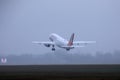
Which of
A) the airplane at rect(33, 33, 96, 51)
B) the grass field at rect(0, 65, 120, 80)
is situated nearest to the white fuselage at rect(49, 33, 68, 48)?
the airplane at rect(33, 33, 96, 51)

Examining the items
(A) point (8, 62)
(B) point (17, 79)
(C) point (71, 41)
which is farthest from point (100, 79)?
(C) point (71, 41)

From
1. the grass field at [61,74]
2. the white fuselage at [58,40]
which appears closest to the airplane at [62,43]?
the white fuselage at [58,40]

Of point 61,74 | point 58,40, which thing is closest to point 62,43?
point 58,40

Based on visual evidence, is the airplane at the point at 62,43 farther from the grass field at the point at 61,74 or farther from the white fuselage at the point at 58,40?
the grass field at the point at 61,74

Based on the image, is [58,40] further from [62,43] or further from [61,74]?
[61,74]

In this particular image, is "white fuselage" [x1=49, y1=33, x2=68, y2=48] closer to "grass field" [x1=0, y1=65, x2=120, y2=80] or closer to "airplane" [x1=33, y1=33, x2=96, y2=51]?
"airplane" [x1=33, y1=33, x2=96, y2=51]

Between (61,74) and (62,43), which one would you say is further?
(62,43)

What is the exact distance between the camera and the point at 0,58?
12312mm

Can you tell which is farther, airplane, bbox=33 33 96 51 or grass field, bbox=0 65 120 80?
airplane, bbox=33 33 96 51

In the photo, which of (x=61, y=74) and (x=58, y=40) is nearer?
(x=61, y=74)

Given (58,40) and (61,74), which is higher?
(58,40)

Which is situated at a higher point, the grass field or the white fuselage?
the white fuselage

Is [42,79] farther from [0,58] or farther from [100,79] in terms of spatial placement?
[0,58]

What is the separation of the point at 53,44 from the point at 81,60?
3.17 m
